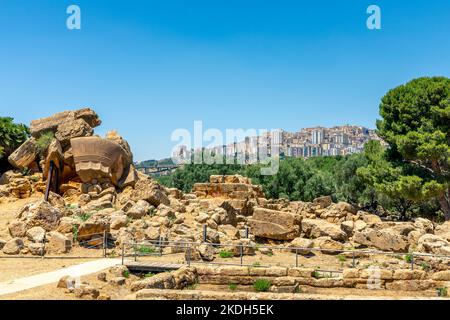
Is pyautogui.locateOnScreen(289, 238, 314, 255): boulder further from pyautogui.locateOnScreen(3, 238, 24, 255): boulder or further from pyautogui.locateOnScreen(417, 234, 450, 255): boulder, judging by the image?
pyautogui.locateOnScreen(3, 238, 24, 255): boulder

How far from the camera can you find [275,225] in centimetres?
2039

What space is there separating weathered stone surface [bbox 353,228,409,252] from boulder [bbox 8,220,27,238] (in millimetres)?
15025

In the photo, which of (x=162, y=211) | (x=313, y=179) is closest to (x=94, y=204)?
(x=162, y=211)

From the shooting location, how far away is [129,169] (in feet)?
84.2

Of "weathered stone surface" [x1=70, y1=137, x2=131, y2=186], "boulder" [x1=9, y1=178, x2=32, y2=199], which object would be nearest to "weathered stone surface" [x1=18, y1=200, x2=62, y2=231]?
"weathered stone surface" [x1=70, y1=137, x2=131, y2=186]

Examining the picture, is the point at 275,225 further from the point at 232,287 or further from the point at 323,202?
the point at 323,202

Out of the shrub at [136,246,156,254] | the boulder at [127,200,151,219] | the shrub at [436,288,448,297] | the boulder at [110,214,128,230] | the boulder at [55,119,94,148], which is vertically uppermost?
the boulder at [55,119,94,148]

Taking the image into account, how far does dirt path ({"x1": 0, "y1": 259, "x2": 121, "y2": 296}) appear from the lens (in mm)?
10945

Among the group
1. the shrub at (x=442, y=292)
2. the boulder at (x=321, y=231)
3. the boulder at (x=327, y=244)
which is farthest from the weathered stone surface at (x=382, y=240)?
the shrub at (x=442, y=292)

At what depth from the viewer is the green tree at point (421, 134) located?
28.9 metres

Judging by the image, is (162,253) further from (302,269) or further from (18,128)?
(18,128)

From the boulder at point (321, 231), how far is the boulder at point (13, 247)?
507 inches

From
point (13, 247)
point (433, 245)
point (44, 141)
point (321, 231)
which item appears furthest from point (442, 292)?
point (44, 141)

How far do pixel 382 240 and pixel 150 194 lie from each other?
1170 centimetres
